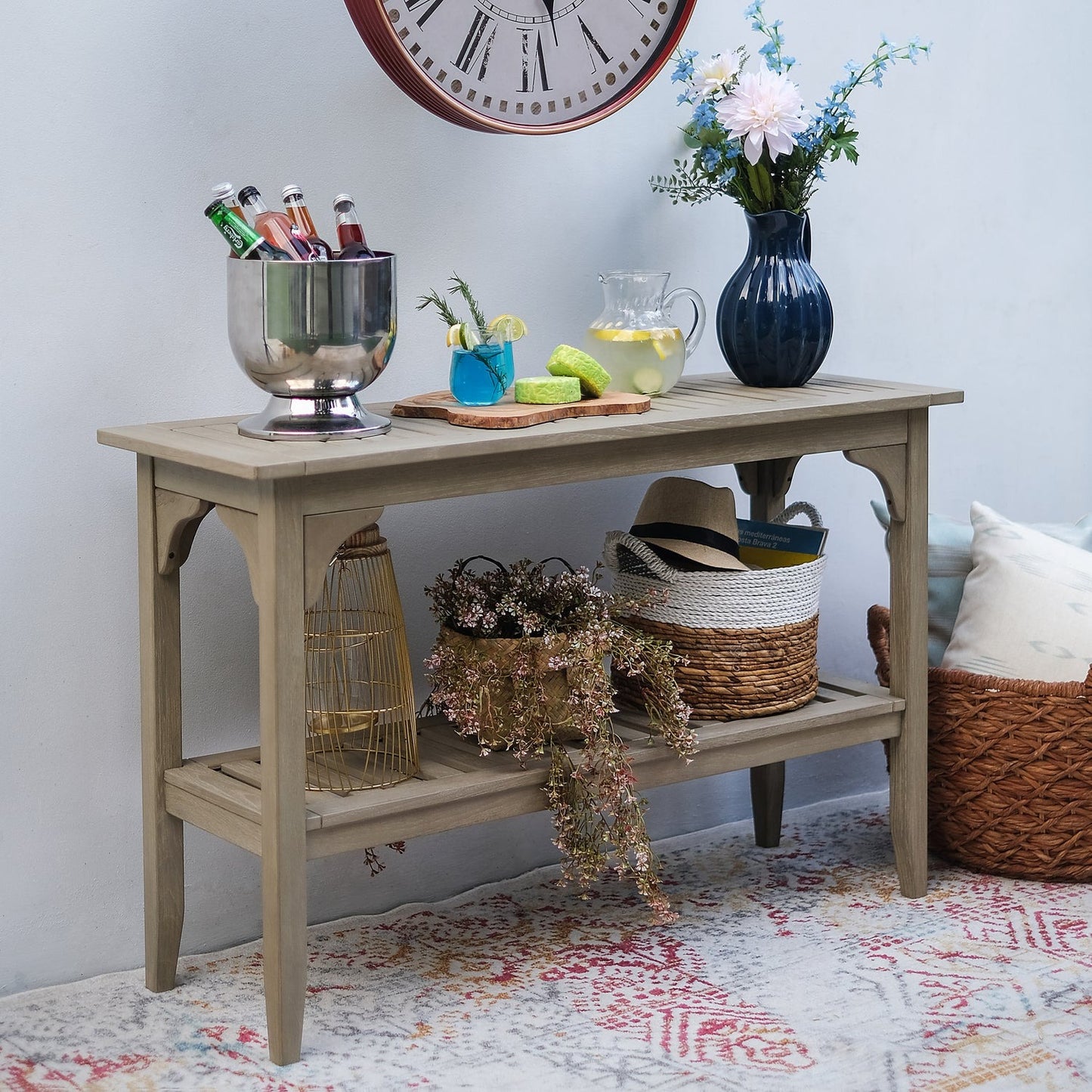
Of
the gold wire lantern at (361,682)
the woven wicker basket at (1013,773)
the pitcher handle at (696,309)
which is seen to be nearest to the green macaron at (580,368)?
the pitcher handle at (696,309)

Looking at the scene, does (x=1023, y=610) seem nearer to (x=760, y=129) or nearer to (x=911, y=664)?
(x=911, y=664)

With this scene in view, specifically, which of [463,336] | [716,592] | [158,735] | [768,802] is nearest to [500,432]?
[463,336]

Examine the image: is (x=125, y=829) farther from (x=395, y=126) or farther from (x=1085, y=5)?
(x=1085, y=5)

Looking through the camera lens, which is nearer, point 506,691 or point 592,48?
point 506,691

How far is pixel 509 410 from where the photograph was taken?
2.10 metres

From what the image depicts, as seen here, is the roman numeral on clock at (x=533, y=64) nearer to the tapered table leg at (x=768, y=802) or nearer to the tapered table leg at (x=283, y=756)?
the tapered table leg at (x=283, y=756)

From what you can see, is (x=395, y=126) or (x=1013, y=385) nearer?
(x=395, y=126)

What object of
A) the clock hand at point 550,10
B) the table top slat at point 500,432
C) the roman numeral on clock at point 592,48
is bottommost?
the table top slat at point 500,432

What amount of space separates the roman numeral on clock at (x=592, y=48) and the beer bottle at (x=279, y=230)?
68 cm

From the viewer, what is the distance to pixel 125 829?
7.56 ft

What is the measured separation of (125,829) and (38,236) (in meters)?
0.89

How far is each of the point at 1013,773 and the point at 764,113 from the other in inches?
46.6

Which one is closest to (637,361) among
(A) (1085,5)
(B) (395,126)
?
(B) (395,126)

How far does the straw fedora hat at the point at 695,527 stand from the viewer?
2418mm
